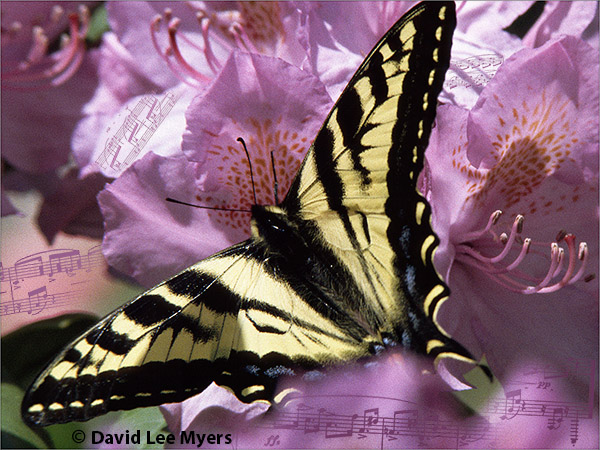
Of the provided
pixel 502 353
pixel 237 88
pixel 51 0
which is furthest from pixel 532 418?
pixel 51 0

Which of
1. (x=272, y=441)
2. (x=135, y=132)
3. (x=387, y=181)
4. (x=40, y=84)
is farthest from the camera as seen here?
(x=40, y=84)

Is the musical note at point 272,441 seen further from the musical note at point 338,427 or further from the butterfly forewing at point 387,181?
the butterfly forewing at point 387,181

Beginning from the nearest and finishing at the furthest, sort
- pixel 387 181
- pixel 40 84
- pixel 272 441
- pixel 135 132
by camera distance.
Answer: pixel 387 181 < pixel 272 441 < pixel 135 132 < pixel 40 84

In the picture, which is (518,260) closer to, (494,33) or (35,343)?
(494,33)

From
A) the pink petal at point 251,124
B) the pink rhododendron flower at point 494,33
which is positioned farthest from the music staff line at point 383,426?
the pink rhododendron flower at point 494,33

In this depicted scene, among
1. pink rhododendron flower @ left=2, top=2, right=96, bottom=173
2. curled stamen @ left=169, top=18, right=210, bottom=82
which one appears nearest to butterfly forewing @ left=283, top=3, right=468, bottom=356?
curled stamen @ left=169, top=18, right=210, bottom=82

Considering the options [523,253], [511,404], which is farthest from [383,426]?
[523,253]
